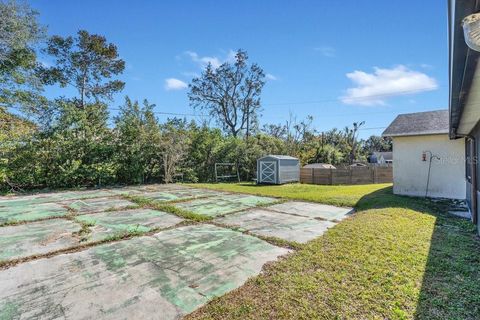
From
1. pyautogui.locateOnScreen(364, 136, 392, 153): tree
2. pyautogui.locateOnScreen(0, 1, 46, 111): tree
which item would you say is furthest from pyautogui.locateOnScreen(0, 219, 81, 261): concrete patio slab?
pyautogui.locateOnScreen(364, 136, 392, 153): tree

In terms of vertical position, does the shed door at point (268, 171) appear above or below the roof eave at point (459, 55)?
below

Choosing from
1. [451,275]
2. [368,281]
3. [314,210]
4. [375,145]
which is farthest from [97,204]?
[375,145]

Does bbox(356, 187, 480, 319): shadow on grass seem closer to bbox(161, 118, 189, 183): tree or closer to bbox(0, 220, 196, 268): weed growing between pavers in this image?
bbox(0, 220, 196, 268): weed growing between pavers

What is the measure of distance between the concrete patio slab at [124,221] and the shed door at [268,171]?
7927 mm

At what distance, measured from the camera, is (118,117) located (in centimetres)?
1303

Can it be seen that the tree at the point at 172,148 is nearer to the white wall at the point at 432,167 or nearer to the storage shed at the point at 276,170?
the storage shed at the point at 276,170

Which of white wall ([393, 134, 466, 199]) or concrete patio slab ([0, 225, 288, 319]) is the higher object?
white wall ([393, 134, 466, 199])

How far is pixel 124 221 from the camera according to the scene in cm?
544

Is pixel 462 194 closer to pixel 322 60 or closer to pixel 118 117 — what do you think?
pixel 322 60

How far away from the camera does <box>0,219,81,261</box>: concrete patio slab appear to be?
3.72m

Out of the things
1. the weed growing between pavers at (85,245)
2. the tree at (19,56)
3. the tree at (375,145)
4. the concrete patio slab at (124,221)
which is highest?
the tree at (19,56)

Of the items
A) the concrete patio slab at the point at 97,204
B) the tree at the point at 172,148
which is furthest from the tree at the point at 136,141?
the concrete patio slab at the point at 97,204

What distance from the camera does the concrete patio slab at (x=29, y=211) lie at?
18.6ft

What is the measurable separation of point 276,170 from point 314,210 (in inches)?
260
